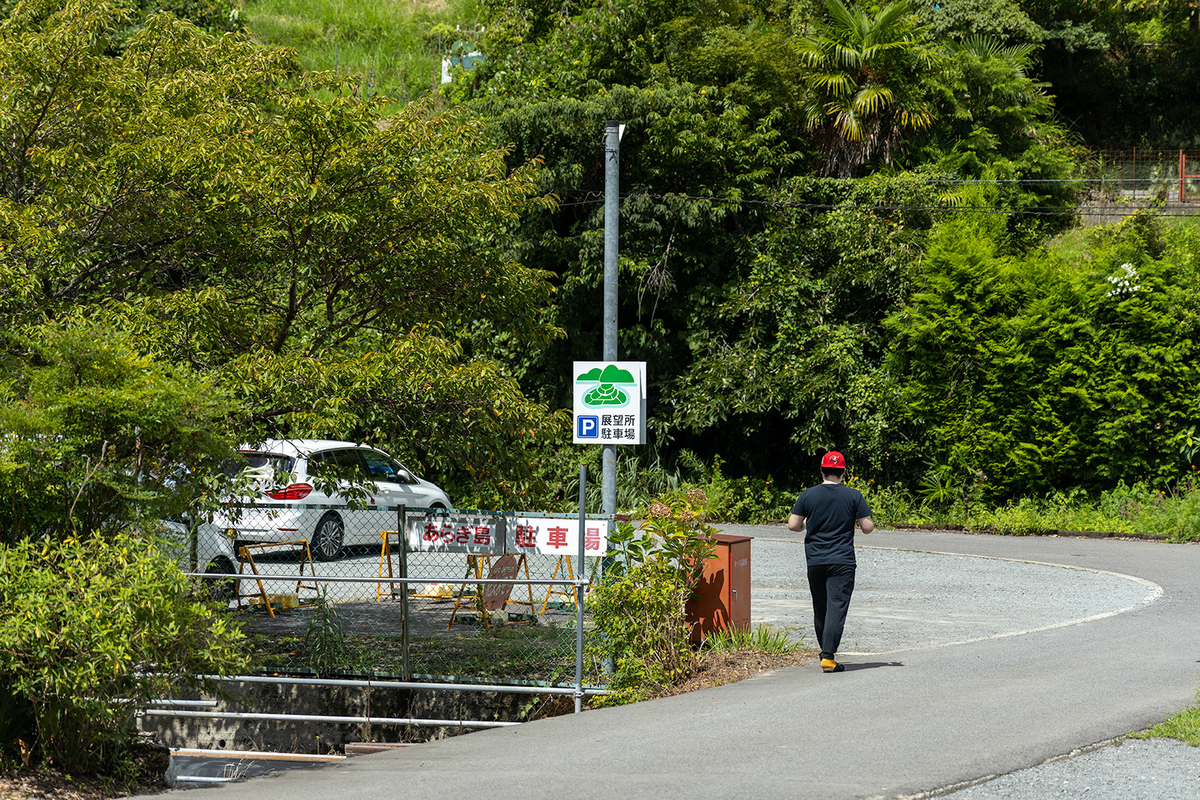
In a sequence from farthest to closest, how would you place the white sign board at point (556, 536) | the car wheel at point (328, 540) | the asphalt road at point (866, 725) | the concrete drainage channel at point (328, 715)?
the car wheel at point (328, 540) → the concrete drainage channel at point (328, 715) → the white sign board at point (556, 536) → the asphalt road at point (866, 725)

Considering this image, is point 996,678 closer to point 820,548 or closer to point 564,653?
point 820,548

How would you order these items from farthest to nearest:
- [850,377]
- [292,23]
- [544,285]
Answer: [292,23]
[850,377]
[544,285]

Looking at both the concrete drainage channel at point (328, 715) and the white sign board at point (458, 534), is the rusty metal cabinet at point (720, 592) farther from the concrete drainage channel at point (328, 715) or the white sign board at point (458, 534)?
the white sign board at point (458, 534)

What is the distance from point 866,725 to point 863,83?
20888 millimetres

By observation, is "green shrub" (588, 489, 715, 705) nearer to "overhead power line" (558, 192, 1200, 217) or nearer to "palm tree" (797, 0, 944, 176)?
"overhead power line" (558, 192, 1200, 217)

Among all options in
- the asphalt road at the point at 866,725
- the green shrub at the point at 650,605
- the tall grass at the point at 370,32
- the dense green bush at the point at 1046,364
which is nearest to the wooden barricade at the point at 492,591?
the green shrub at the point at 650,605

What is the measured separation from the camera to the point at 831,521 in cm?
881

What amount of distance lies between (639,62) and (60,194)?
16.8 m

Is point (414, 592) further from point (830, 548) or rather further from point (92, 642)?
point (92, 642)

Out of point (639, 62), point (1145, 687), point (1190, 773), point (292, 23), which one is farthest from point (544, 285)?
point (292, 23)

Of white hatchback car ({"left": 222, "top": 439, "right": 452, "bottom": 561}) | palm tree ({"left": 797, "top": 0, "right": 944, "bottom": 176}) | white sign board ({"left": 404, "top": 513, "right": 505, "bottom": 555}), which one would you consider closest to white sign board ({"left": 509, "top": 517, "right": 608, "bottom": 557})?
white sign board ({"left": 404, "top": 513, "right": 505, "bottom": 555})

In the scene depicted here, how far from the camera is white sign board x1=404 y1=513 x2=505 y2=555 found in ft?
29.6

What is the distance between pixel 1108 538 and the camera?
65.9 ft

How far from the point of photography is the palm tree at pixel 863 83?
81.8ft
